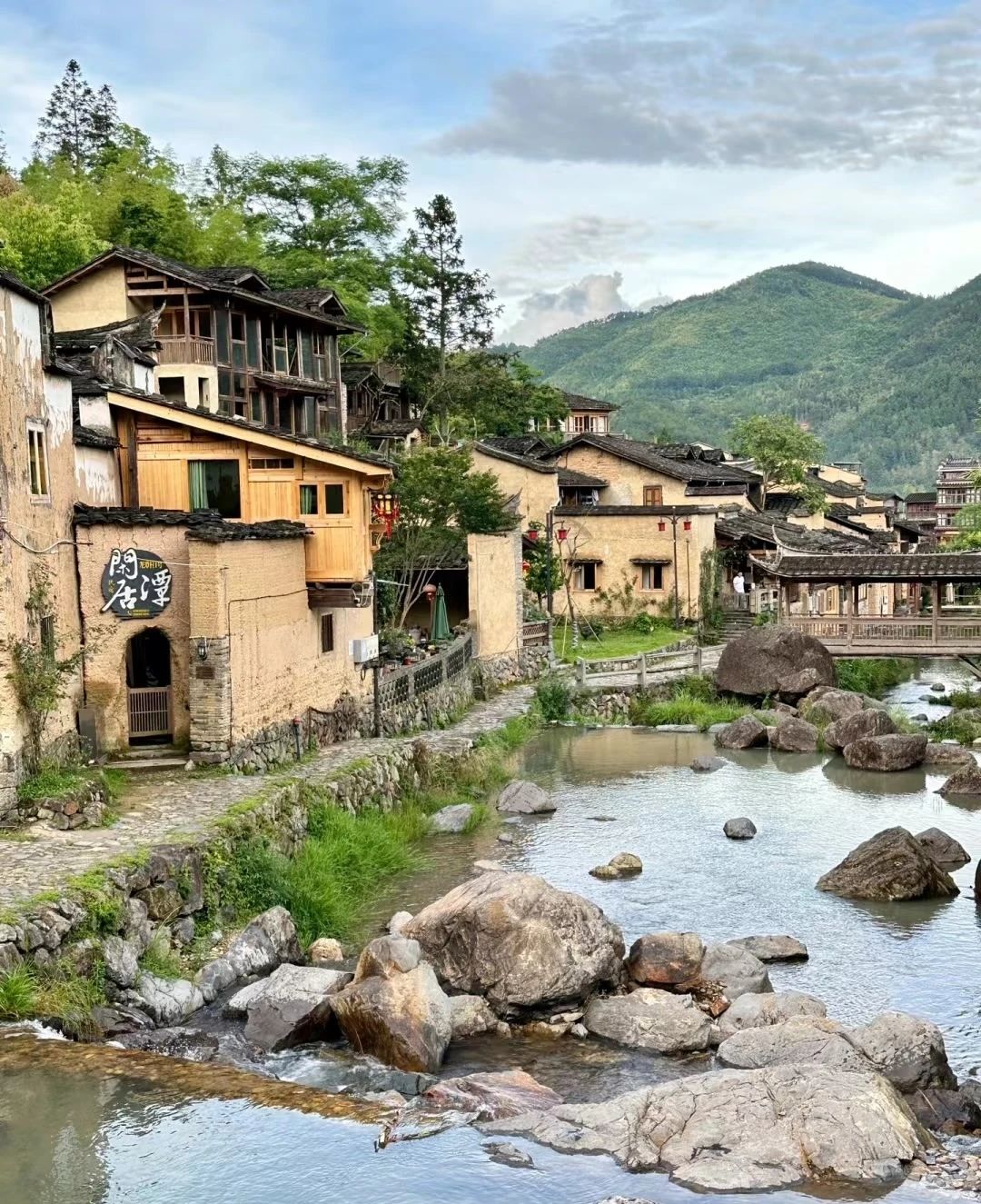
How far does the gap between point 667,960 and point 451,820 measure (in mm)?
8548

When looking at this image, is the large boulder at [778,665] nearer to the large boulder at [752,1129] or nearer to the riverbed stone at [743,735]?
the riverbed stone at [743,735]

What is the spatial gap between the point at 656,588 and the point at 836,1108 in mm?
37844

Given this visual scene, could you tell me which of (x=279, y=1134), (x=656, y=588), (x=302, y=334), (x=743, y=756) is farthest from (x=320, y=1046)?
(x=656, y=588)

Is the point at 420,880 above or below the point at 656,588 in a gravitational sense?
below

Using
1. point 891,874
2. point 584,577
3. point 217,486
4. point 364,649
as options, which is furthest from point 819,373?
point 891,874

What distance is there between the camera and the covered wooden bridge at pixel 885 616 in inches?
1423

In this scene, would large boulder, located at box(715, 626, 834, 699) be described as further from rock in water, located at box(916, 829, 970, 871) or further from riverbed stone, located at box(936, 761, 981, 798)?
rock in water, located at box(916, 829, 970, 871)

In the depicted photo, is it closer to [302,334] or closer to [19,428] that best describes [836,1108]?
[19,428]

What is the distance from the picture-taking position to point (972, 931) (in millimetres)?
18531

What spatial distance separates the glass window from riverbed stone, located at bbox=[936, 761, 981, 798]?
14761mm

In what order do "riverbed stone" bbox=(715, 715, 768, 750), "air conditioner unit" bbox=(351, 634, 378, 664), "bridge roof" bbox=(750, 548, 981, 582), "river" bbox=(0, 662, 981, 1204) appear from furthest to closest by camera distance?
"bridge roof" bbox=(750, 548, 981, 582) < "riverbed stone" bbox=(715, 715, 768, 750) < "air conditioner unit" bbox=(351, 634, 378, 664) < "river" bbox=(0, 662, 981, 1204)

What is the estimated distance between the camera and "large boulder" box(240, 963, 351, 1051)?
45.3 feet

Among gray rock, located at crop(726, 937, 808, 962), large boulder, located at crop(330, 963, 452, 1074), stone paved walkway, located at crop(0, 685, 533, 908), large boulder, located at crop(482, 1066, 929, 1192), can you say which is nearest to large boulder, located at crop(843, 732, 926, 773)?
stone paved walkway, located at crop(0, 685, 533, 908)

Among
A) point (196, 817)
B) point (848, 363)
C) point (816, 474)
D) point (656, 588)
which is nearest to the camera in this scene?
point (196, 817)
